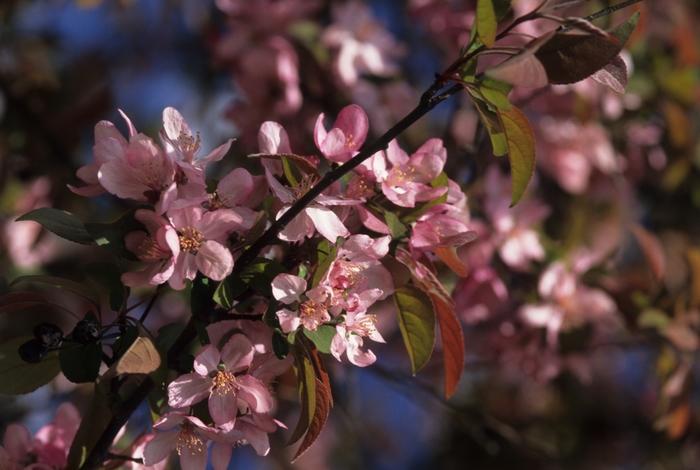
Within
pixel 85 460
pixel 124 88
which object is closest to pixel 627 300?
pixel 85 460

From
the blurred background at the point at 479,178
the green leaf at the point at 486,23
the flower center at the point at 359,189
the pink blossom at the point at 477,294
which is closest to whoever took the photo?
the green leaf at the point at 486,23

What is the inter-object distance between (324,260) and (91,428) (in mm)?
289

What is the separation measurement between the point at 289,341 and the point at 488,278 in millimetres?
681

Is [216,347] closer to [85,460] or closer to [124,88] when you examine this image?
[85,460]

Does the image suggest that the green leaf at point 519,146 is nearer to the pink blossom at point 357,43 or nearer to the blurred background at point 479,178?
the blurred background at point 479,178

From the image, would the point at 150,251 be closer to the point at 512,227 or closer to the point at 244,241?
the point at 244,241

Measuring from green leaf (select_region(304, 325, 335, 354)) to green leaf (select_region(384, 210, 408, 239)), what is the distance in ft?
0.40

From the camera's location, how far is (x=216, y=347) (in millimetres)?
930

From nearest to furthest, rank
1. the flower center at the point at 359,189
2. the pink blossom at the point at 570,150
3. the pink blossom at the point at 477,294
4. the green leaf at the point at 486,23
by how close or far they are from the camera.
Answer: the green leaf at the point at 486,23, the flower center at the point at 359,189, the pink blossom at the point at 477,294, the pink blossom at the point at 570,150

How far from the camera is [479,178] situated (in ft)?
4.98

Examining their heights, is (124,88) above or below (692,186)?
above

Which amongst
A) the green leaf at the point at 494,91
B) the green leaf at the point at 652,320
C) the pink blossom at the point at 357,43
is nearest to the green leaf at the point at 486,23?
the green leaf at the point at 494,91

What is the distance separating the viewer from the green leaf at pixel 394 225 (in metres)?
0.96

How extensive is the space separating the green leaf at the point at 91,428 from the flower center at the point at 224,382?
120mm
